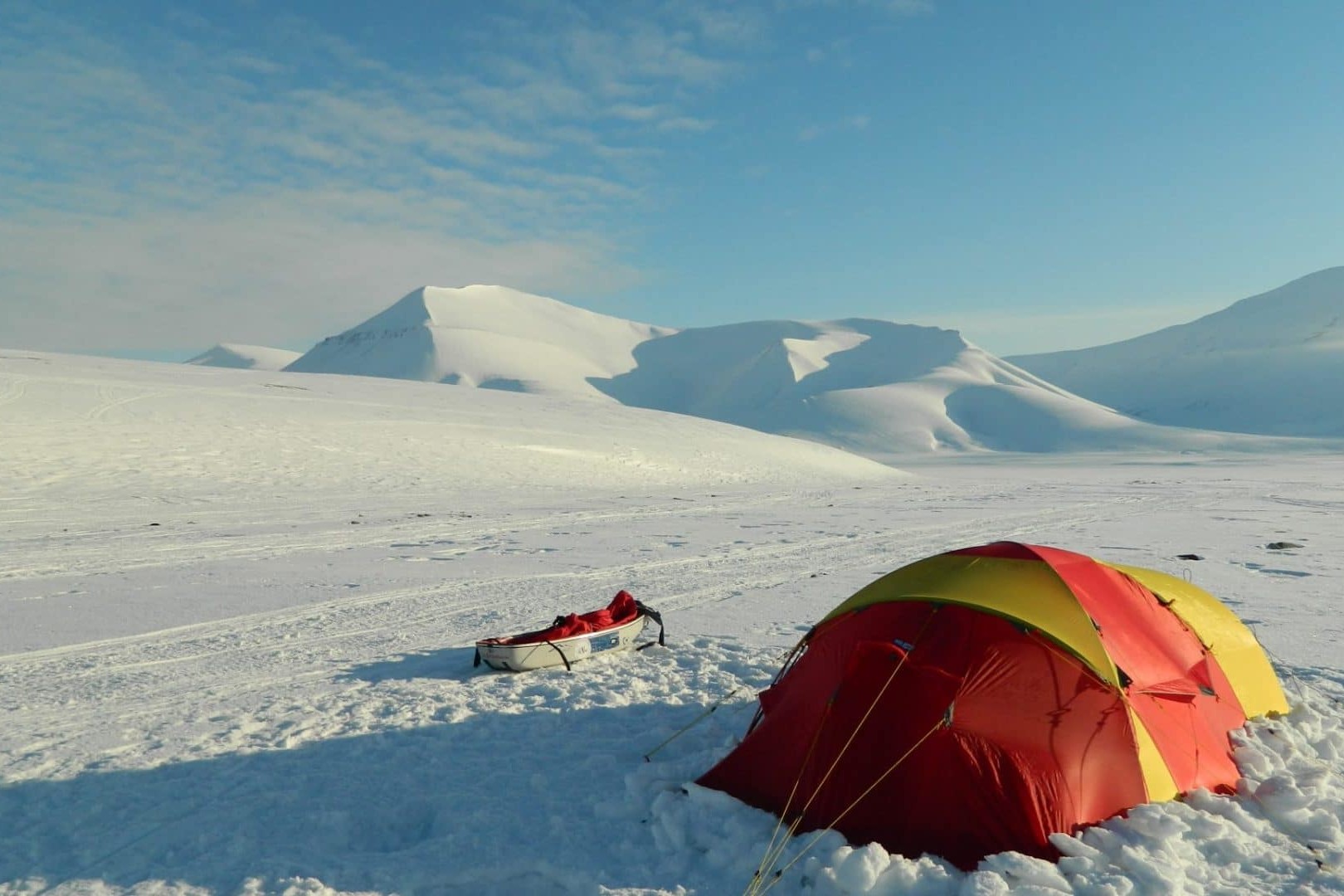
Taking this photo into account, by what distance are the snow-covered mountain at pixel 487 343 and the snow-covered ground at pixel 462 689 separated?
111 metres

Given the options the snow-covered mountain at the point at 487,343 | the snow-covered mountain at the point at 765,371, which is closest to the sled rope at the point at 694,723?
the snow-covered mountain at the point at 765,371

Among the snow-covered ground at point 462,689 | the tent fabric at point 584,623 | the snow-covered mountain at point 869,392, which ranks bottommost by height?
the snow-covered ground at point 462,689

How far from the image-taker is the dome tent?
Answer: 16.5 ft

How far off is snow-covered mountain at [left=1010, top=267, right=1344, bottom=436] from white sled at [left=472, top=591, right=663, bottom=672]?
128m

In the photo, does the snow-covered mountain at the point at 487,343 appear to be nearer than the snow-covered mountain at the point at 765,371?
No

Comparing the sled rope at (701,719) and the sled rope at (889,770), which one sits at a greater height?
the sled rope at (889,770)

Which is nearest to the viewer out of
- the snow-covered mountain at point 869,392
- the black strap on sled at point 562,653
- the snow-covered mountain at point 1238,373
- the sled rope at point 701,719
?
the sled rope at point 701,719

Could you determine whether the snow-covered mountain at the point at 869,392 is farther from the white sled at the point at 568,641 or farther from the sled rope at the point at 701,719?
the sled rope at the point at 701,719

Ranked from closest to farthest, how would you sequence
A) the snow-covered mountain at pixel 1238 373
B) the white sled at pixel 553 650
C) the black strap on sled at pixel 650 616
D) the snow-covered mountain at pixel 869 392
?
the white sled at pixel 553 650 → the black strap on sled at pixel 650 616 → the snow-covered mountain at pixel 869 392 → the snow-covered mountain at pixel 1238 373

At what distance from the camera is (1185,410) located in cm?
13488

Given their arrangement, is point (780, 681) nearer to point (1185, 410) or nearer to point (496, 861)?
point (496, 861)

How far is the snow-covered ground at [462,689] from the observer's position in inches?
193

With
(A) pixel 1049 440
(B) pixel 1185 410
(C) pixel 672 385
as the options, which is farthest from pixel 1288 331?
(C) pixel 672 385

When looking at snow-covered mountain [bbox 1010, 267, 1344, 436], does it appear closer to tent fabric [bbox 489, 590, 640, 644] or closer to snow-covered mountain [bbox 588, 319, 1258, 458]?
snow-covered mountain [bbox 588, 319, 1258, 458]
